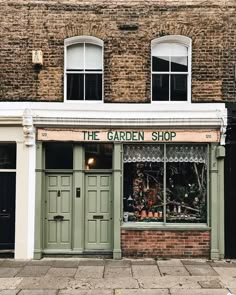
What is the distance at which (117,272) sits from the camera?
10.0 metres

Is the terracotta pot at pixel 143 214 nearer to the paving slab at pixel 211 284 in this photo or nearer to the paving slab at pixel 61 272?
the paving slab at pixel 61 272

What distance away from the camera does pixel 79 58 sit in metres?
11.9

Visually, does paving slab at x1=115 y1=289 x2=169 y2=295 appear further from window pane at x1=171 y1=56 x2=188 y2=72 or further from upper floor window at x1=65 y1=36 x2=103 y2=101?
window pane at x1=171 y1=56 x2=188 y2=72

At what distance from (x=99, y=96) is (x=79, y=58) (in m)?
1.19

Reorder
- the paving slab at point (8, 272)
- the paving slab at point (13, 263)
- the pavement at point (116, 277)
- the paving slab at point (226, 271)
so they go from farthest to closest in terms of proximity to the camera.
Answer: the paving slab at point (13, 263) → the paving slab at point (226, 271) → the paving slab at point (8, 272) → the pavement at point (116, 277)

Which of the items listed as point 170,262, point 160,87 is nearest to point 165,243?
point 170,262

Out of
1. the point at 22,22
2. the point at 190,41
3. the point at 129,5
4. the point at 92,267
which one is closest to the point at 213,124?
the point at 190,41

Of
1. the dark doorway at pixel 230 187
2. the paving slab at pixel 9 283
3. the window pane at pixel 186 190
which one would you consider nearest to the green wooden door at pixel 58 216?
the paving slab at pixel 9 283

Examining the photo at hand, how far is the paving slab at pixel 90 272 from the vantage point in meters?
9.68

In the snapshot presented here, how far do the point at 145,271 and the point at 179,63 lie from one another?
565 cm

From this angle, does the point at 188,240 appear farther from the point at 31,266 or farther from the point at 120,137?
the point at 31,266

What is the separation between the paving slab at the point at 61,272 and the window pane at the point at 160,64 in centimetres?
571

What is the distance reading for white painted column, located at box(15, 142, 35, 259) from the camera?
1135 cm

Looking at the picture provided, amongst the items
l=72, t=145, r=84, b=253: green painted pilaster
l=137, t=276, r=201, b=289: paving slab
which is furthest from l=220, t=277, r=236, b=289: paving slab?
l=72, t=145, r=84, b=253: green painted pilaster
